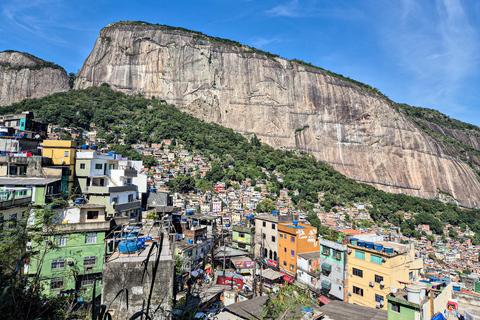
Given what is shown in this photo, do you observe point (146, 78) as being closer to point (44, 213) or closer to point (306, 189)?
point (306, 189)

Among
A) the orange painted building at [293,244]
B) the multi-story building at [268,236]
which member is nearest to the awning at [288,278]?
the orange painted building at [293,244]

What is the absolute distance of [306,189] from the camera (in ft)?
174

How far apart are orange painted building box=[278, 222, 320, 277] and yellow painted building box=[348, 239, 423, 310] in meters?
4.67

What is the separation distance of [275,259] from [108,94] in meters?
62.4

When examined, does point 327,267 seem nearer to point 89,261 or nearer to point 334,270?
point 334,270

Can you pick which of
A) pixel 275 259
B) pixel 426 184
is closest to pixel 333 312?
pixel 275 259

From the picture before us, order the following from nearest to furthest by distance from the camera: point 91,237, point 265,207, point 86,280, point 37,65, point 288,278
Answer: point 86,280 < point 91,237 < point 288,278 < point 265,207 < point 37,65

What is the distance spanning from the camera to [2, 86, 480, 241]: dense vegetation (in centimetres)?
5069

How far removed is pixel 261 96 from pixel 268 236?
57.9 metres

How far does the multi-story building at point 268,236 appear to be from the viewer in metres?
22.1

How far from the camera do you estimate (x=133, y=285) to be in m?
7.64

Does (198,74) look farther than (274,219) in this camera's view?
Yes

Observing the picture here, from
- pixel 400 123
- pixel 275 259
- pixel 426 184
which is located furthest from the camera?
pixel 400 123

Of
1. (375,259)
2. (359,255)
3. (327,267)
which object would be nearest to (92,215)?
(327,267)
